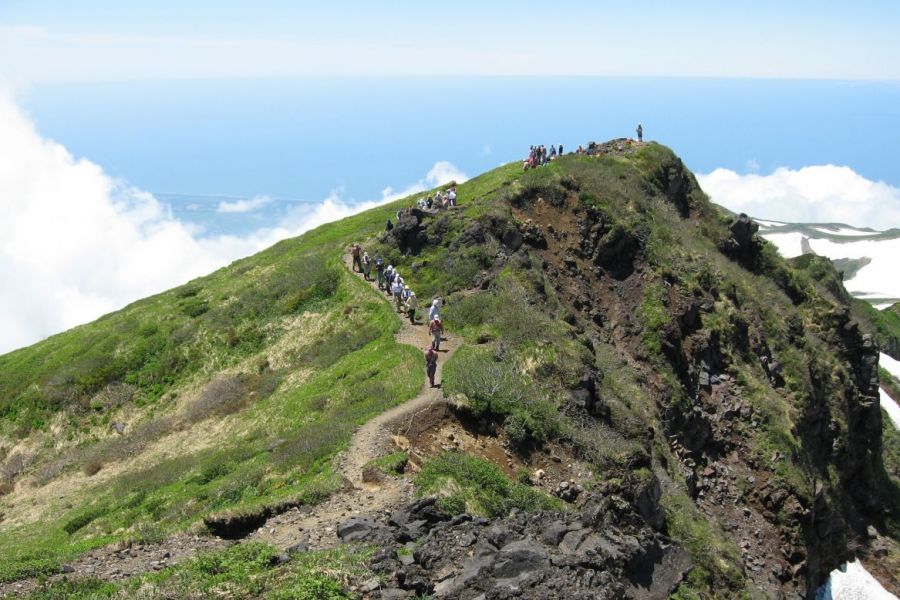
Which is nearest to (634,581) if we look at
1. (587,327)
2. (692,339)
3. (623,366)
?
(623,366)

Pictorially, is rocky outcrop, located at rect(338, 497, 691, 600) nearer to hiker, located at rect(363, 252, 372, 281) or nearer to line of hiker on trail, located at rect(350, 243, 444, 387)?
line of hiker on trail, located at rect(350, 243, 444, 387)

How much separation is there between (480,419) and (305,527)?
354 inches

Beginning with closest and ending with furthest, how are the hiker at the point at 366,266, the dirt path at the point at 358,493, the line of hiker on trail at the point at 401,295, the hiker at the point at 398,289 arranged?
1. the dirt path at the point at 358,493
2. the line of hiker on trail at the point at 401,295
3. the hiker at the point at 398,289
4. the hiker at the point at 366,266

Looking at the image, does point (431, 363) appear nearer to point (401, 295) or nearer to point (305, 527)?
point (305, 527)

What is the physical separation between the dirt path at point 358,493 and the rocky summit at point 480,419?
13cm

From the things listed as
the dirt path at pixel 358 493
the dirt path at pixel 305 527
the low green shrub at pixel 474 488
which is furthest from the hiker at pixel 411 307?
the low green shrub at pixel 474 488

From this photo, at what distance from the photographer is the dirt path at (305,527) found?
16.6 meters

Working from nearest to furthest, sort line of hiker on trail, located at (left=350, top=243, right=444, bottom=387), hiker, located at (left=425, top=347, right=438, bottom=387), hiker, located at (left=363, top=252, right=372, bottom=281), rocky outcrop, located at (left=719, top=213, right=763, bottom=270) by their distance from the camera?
hiker, located at (left=425, top=347, right=438, bottom=387)
line of hiker on trail, located at (left=350, top=243, right=444, bottom=387)
hiker, located at (left=363, top=252, right=372, bottom=281)
rocky outcrop, located at (left=719, top=213, right=763, bottom=270)

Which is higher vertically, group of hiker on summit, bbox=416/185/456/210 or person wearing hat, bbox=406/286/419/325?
group of hiker on summit, bbox=416/185/456/210

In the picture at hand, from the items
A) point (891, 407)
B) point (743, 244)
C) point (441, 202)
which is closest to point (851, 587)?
point (743, 244)

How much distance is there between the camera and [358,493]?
796 inches

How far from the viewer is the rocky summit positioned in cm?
1662

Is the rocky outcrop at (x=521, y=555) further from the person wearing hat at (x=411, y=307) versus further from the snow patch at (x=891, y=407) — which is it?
the snow patch at (x=891, y=407)

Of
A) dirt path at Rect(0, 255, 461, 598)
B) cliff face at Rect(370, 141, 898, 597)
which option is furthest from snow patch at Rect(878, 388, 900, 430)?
dirt path at Rect(0, 255, 461, 598)
